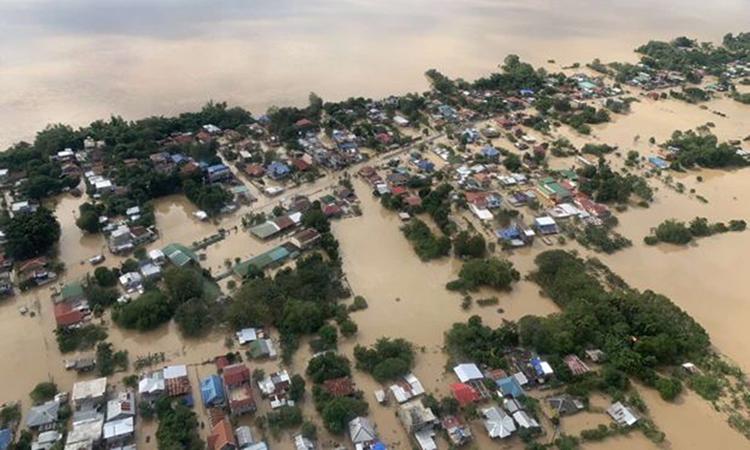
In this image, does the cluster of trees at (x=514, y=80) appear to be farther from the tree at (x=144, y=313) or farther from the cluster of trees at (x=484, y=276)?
the tree at (x=144, y=313)

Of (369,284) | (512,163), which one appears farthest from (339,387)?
(512,163)

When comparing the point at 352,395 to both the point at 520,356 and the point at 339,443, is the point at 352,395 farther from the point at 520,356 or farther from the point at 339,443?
the point at 520,356

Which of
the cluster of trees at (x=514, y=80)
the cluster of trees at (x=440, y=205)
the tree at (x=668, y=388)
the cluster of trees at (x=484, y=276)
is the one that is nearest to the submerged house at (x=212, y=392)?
the cluster of trees at (x=484, y=276)

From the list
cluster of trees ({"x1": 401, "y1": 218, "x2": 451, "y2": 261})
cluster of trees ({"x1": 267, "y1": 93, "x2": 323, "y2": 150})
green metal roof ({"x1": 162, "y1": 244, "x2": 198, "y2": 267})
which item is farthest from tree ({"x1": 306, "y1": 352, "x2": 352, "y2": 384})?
cluster of trees ({"x1": 267, "y1": 93, "x2": 323, "y2": 150})

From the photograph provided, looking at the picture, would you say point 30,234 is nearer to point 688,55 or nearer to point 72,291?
point 72,291

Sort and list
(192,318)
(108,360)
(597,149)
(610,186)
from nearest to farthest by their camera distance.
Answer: (108,360), (192,318), (610,186), (597,149)

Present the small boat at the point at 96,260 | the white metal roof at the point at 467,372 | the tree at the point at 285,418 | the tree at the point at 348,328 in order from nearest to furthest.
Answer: the tree at the point at 285,418 → the white metal roof at the point at 467,372 → the tree at the point at 348,328 → the small boat at the point at 96,260
